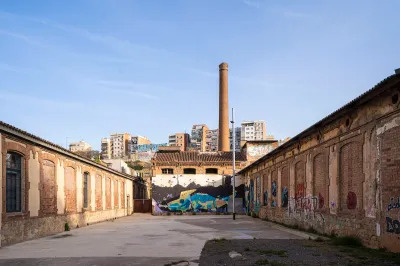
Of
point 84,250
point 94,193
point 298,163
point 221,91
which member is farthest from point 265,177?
point 221,91

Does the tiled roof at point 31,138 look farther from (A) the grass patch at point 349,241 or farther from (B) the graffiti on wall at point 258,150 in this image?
(B) the graffiti on wall at point 258,150

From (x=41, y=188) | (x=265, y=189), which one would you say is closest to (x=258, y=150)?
(x=265, y=189)

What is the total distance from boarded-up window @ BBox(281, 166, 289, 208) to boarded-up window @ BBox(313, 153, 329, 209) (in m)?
5.21

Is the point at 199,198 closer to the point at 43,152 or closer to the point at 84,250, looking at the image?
the point at 43,152

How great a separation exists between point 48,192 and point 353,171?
1372 centimetres

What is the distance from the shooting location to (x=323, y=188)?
677 inches

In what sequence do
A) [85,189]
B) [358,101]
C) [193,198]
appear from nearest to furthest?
[358,101], [85,189], [193,198]

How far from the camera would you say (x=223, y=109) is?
182ft

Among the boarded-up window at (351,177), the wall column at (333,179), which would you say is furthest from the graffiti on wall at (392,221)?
the wall column at (333,179)

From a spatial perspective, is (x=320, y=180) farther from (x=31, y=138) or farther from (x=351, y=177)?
(x=31, y=138)

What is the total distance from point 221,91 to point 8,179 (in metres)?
42.3

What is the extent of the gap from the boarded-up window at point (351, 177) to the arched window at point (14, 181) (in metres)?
12.5

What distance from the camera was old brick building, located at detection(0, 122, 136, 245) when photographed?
1521cm

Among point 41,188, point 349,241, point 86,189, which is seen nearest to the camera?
point 349,241
